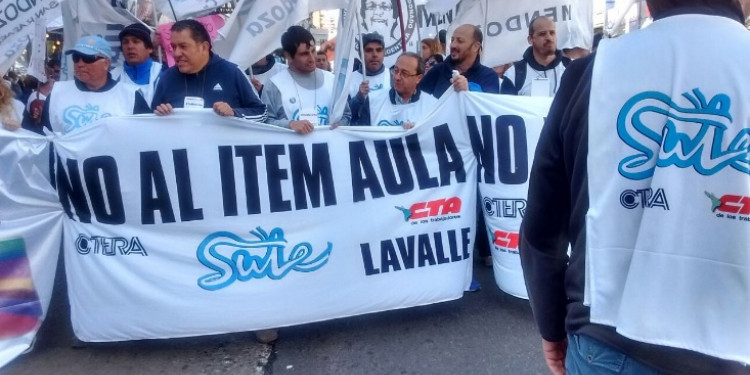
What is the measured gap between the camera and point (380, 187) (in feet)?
12.8

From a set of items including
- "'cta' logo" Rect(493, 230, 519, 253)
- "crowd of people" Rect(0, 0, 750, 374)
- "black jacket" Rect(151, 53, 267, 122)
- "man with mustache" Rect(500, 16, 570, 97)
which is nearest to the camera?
"crowd of people" Rect(0, 0, 750, 374)

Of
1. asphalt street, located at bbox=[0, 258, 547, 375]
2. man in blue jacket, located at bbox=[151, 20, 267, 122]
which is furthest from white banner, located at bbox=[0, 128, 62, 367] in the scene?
man in blue jacket, located at bbox=[151, 20, 267, 122]

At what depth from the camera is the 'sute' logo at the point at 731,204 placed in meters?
1.10

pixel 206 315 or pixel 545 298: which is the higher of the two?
pixel 545 298

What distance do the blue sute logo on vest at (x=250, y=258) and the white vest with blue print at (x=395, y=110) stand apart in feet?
4.31

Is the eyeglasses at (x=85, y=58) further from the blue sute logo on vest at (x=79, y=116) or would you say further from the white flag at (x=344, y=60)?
the white flag at (x=344, y=60)

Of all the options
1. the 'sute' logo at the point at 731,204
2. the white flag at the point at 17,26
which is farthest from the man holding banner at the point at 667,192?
the white flag at the point at 17,26

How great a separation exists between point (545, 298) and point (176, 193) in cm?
264

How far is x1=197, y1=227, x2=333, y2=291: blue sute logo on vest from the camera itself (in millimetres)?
3668

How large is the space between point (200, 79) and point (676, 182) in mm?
3476

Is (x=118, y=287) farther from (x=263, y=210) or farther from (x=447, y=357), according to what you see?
(x=447, y=357)

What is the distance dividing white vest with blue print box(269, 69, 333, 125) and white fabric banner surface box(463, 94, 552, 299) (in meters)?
1.22

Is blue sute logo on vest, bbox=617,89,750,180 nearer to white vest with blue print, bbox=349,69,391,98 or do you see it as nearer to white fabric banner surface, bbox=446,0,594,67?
white vest with blue print, bbox=349,69,391,98

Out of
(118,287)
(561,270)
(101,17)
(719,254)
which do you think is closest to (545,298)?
(561,270)
